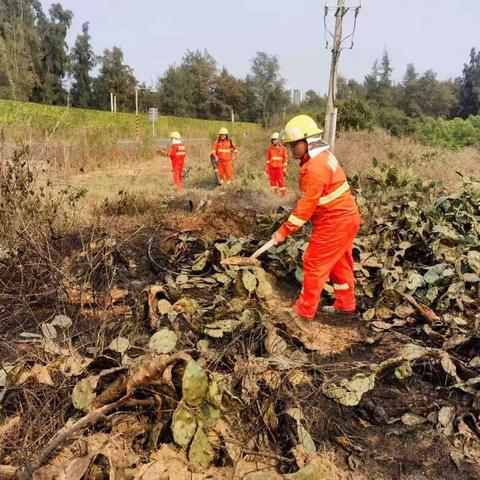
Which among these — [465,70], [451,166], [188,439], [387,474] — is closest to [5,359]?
[188,439]

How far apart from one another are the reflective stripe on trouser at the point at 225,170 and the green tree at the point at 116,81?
43273 mm

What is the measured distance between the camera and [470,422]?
2867mm

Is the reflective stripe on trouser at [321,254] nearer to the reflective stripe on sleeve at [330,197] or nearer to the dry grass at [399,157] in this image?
the reflective stripe on sleeve at [330,197]

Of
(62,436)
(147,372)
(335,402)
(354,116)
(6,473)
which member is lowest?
(335,402)

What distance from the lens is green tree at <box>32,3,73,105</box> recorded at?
161ft

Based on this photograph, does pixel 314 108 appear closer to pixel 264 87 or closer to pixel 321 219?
pixel 321 219

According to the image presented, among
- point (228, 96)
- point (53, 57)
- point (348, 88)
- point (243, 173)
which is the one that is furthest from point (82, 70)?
point (243, 173)

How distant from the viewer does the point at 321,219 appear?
4277 mm

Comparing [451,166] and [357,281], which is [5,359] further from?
[451,166]

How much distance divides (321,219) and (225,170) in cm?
854

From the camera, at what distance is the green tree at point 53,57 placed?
4903 centimetres

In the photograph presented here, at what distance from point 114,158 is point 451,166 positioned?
35.7 feet

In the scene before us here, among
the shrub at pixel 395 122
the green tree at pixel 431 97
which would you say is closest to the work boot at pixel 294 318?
the shrub at pixel 395 122

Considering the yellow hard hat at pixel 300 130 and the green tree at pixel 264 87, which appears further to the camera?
the green tree at pixel 264 87
